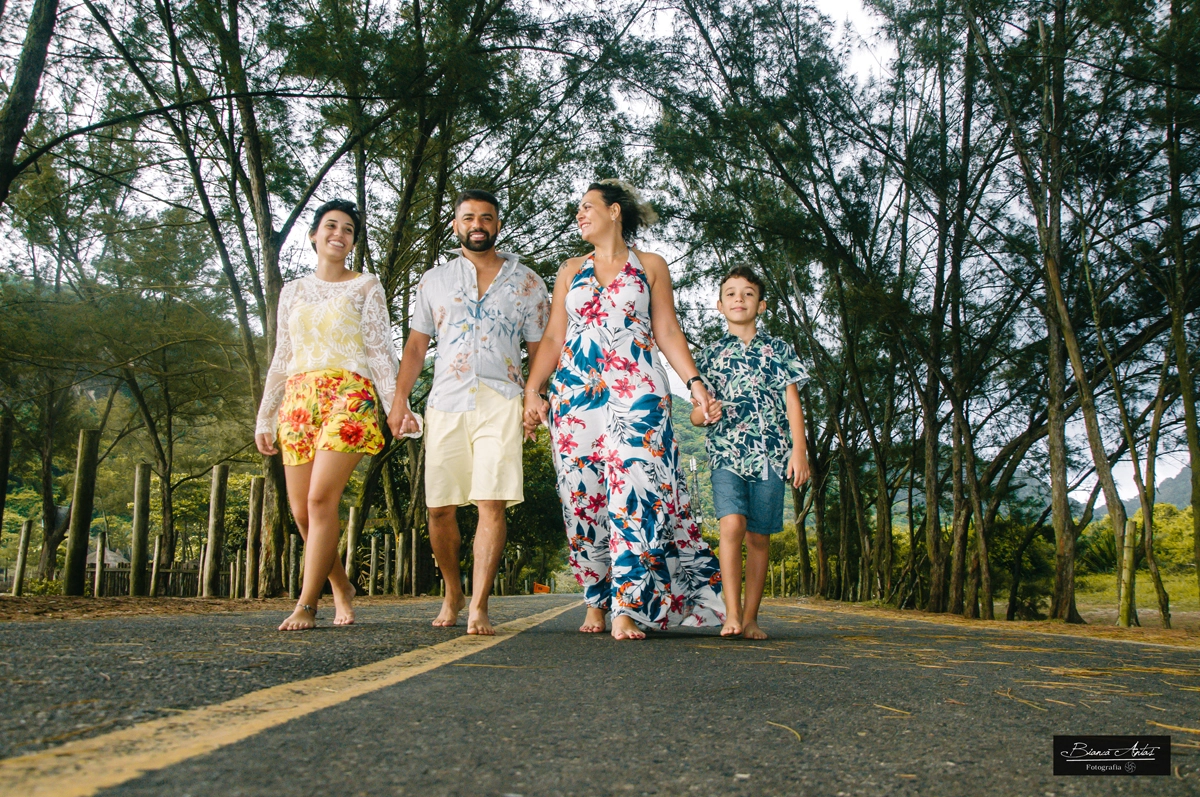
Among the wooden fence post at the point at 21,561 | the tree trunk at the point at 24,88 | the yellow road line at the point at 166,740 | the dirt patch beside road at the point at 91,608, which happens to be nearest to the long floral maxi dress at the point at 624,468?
the yellow road line at the point at 166,740

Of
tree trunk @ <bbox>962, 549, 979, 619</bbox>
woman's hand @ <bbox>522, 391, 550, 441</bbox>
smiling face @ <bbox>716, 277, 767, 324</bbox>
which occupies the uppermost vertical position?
smiling face @ <bbox>716, 277, 767, 324</bbox>

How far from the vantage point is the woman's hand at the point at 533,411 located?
4824 mm

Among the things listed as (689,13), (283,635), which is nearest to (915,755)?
(283,635)

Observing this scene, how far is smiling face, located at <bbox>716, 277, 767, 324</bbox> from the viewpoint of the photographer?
208 inches

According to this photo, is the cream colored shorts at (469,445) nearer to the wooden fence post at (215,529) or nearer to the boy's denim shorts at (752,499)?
the boy's denim shorts at (752,499)

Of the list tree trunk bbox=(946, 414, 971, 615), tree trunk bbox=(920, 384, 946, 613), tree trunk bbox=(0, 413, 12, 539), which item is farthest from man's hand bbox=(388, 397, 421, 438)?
tree trunk bbox=(920, 384, 946, 613)

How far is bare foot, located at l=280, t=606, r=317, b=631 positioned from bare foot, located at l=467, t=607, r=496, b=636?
0.80 metres

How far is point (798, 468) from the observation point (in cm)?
491

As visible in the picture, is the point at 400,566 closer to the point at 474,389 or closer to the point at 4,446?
the point at 4,446

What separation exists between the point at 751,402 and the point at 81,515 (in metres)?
6.09

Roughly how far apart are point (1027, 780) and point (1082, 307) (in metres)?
14.6

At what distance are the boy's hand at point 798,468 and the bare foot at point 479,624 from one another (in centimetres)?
173

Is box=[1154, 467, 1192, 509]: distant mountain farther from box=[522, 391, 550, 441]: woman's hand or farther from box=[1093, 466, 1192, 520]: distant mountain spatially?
box=[522, 391, 550, 441]: woman's hand

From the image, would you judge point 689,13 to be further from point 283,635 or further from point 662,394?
point 283,635
